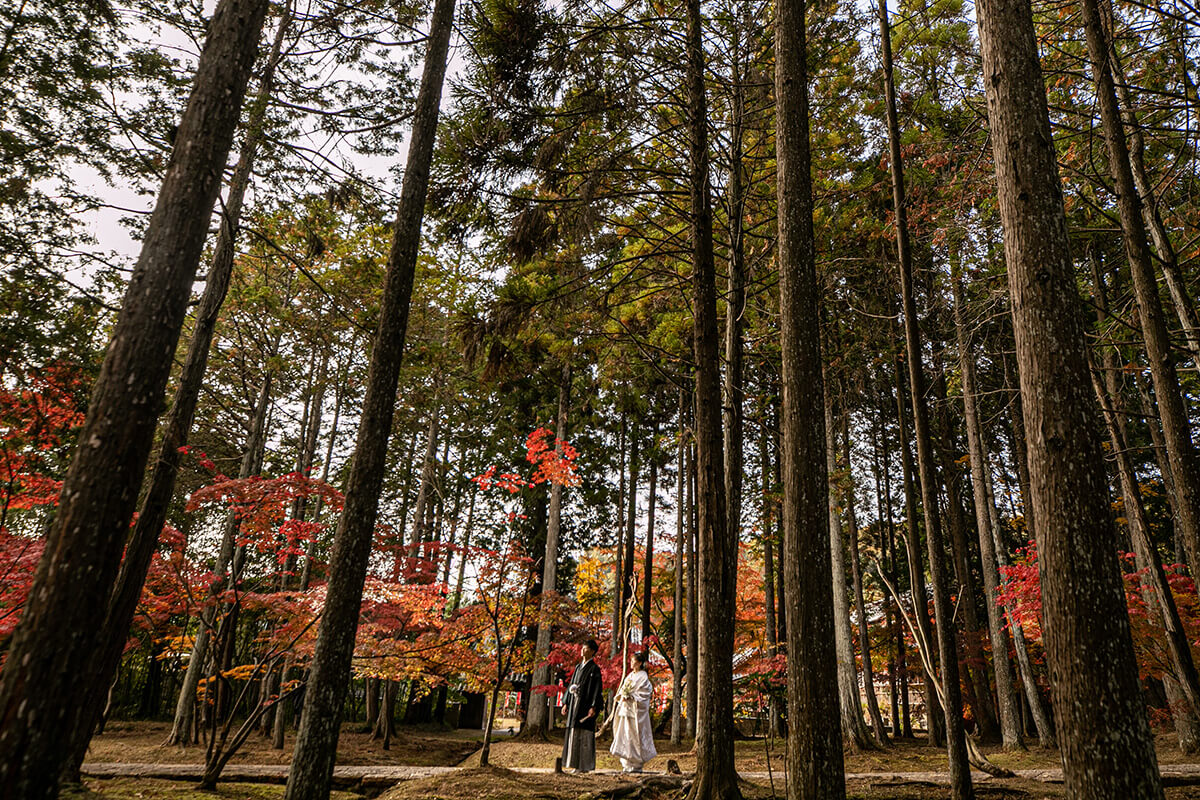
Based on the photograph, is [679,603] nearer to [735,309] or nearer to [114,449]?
[735,309]

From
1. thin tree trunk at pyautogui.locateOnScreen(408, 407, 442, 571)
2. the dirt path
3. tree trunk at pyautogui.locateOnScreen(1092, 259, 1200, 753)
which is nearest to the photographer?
tree trunk at pyautogui.locateOnScreen(1092, 259, 1200, 753)

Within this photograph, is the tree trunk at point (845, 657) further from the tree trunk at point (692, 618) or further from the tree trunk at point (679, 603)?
the tree trunk at point (679, 603)

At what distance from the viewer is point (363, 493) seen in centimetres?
489

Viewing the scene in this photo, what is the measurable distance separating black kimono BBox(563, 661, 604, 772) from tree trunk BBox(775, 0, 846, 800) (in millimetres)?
5341

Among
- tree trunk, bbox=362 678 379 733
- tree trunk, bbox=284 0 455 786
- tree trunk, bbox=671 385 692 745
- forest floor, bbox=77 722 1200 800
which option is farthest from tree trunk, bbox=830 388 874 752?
tree trunk, bbox=362 678 379 733

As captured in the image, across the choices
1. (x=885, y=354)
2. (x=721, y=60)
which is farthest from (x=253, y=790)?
(x=885, y=354)

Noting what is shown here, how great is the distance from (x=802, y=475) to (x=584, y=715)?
6366 millimetres

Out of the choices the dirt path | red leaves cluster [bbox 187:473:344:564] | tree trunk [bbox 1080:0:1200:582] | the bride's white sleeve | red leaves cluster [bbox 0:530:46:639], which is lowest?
the dirt path

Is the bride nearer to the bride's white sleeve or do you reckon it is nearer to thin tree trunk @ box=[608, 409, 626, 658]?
the bride's white sleeve

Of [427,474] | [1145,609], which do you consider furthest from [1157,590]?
[427,474]

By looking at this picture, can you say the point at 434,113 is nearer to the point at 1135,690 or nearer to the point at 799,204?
the point at 799,204

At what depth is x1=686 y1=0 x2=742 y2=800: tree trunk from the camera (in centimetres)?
511

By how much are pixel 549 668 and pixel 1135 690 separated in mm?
15571

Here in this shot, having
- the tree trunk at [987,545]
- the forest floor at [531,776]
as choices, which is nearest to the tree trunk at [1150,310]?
the forest floor at [531,776]
